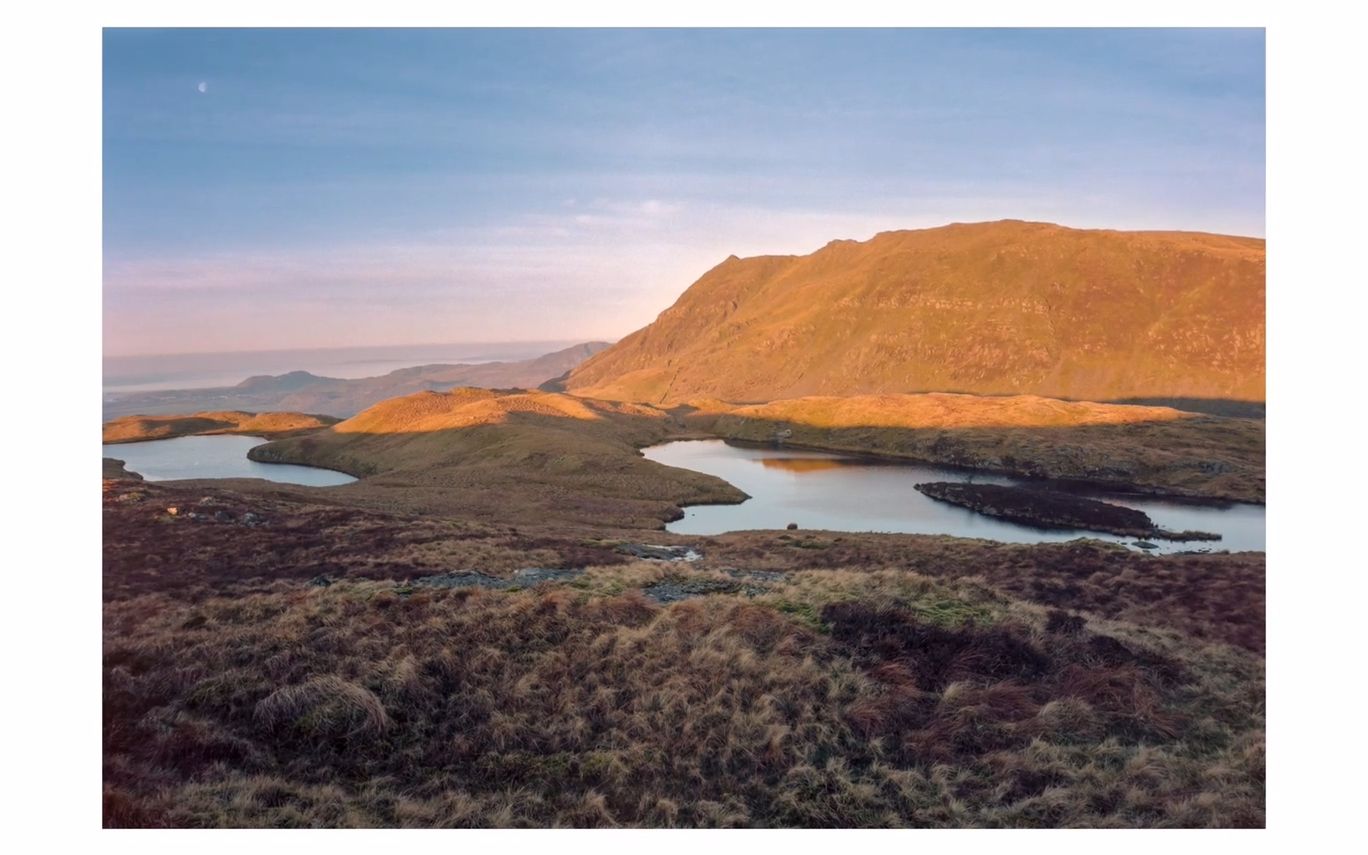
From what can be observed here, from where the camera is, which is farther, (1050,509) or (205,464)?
(205,464)

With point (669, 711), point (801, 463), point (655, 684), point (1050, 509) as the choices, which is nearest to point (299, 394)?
point (801, 463)

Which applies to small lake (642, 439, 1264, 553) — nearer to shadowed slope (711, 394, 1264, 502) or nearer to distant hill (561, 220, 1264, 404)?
shadowed slope (711, 394, 1264, 502)

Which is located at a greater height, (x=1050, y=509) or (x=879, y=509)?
(x=1050, y=509)

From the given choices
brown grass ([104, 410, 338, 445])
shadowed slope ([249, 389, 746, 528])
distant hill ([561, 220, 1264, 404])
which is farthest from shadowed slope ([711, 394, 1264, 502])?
brown grass ([104, 410, 338, 445])

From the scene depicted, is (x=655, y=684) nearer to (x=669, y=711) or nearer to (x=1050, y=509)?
(x=669, y=711)

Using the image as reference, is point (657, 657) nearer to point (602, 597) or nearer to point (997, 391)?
point (602, 597)

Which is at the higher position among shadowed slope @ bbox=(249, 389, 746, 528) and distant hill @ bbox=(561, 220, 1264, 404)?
distant hill @ bbox=(561, 220, 1264, 404)

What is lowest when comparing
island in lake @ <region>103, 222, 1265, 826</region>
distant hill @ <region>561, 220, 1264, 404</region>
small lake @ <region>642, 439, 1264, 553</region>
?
small lake @ <region>642, 439, 1264, 553</region>
